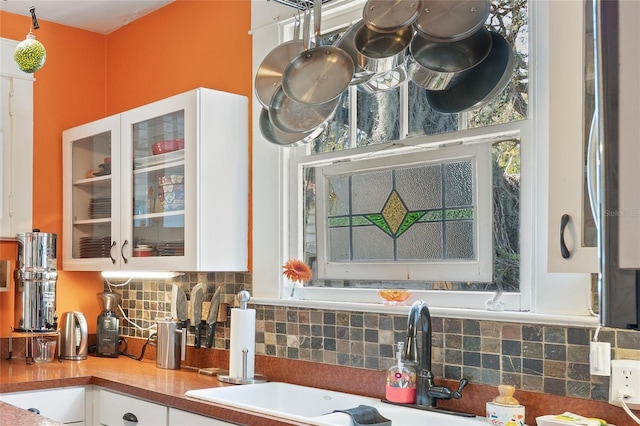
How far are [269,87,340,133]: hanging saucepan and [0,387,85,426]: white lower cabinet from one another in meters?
1.65

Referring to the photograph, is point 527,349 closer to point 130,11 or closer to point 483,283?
point 483,283

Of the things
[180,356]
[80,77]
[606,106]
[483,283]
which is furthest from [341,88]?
[80,77]

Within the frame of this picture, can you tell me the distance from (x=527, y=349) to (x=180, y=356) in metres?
1.80

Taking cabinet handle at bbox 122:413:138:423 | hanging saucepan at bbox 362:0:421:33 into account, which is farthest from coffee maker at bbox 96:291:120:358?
hanging saucepan at bbox 362:0:421:33

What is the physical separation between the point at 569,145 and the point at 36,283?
9.44ft

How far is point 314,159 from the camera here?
3.03 metres

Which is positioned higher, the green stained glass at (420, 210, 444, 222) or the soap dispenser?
the green stained glass at (420, 210, 444, 222)

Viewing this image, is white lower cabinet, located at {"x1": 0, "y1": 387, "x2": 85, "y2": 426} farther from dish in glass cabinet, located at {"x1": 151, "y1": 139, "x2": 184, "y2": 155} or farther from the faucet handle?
the faucet handle

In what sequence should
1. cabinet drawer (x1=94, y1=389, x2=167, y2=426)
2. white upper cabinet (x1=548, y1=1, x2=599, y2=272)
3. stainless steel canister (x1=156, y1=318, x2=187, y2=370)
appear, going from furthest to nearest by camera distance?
stainless steel canister (x1=156, y1=318, x2=187, y2=370) < cabinet drawer (x1=94, y1=389, x2=167, y2=426) < white upper cabinet (x1=548, y1=1, x2=599, y2=272)

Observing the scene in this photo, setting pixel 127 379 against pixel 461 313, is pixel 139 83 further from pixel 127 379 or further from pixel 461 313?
pixel 461 313

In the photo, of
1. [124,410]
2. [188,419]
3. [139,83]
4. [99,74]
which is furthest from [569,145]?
[99,74]

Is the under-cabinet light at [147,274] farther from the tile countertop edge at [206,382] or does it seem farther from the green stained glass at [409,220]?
the green stained glass at [409,220]

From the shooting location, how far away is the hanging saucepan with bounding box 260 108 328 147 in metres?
2.42

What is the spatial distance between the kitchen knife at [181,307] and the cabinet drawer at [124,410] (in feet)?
1.58
